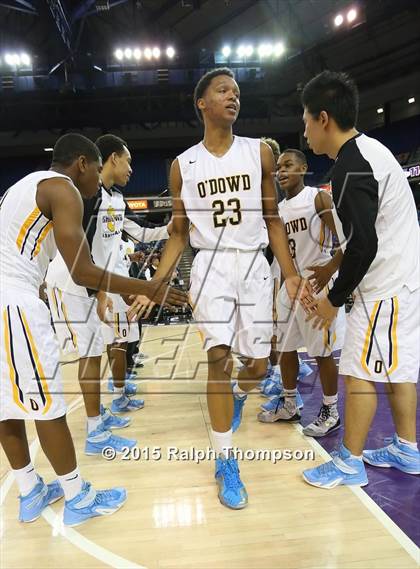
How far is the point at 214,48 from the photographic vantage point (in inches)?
687

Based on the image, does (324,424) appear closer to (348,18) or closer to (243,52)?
(348,18)

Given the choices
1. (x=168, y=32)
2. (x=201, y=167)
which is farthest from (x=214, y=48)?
(x=201, y=167)

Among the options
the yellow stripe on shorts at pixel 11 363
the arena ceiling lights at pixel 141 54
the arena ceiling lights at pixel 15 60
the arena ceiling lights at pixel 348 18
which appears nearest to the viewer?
the yellow stripe on shorts at pixel 11 363

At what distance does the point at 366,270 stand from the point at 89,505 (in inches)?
72.0

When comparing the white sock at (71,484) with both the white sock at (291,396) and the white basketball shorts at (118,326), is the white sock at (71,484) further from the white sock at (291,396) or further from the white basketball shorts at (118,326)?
the white sock at (291,396)

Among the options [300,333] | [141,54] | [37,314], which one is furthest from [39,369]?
[141,54]

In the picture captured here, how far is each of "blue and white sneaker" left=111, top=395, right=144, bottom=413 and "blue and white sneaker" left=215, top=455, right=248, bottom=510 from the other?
5.17 feet

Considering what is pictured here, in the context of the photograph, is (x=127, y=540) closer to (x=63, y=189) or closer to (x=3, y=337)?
(x=3, y=337)

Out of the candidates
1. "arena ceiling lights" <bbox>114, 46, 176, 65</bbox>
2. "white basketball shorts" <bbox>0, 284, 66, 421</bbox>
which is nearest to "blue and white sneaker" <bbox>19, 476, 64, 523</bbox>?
"white basketball shorts" <bbox>0, 284, 66, 421</bbox>

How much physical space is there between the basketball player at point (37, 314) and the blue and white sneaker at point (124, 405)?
5.17 feet

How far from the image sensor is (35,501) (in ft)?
7.01

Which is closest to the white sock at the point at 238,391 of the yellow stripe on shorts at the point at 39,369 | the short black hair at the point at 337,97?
the yellow stripe on shorts at the point at 39,369

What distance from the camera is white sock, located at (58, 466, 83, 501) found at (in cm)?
204

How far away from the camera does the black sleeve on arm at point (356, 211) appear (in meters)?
1.99
